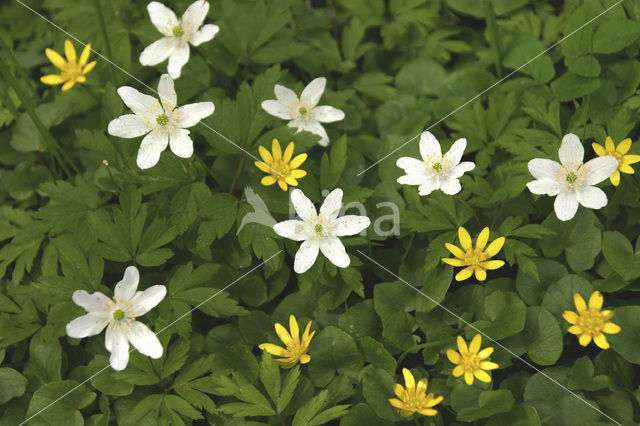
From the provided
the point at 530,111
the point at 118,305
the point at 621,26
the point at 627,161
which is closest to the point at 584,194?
the point at 627,161

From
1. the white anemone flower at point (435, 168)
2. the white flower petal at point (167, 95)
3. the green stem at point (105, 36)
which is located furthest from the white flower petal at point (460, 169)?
the green stem at point (105, 36)

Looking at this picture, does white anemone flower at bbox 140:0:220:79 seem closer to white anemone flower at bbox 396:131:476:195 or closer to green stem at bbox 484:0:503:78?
white anemone flower at bbox 396:131:476:195

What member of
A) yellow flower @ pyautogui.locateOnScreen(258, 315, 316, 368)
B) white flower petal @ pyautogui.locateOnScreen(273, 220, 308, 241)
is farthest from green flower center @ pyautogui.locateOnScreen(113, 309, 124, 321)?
white flower petal @ pyautogui.locateOnScreen(273, 220, 308, 241)

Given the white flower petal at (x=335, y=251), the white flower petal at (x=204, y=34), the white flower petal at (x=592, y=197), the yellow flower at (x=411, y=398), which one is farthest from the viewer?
the white flower petal at (x=204, y=34)

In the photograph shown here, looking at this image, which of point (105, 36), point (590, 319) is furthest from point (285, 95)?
point (590, 319)

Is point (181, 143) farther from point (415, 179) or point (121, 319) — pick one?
point (415, 179)

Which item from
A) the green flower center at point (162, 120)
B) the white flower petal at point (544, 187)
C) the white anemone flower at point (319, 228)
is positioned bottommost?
the white anemone flower at point (319, 228)

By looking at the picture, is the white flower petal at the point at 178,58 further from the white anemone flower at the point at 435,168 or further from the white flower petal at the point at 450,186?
the white flower petal at the point at 450,186
